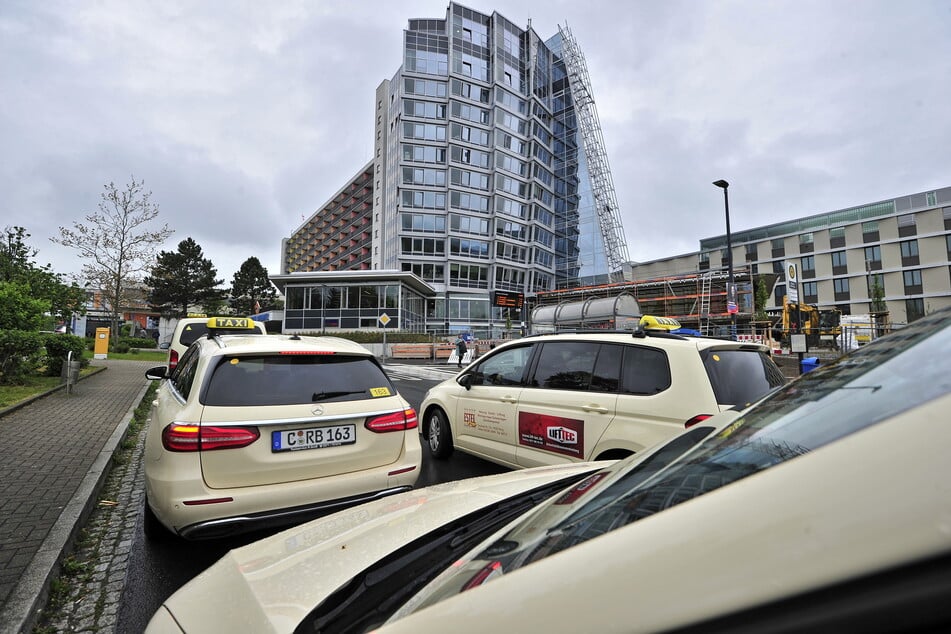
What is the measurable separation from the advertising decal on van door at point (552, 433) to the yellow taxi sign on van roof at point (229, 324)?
8.73 meters

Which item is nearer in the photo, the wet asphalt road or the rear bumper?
the wet asphalt road

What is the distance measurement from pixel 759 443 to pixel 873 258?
229ft

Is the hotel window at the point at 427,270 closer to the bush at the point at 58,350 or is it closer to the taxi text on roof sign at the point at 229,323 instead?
the bush at the point at 58,350

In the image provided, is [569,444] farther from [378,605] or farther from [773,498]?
[773,498]

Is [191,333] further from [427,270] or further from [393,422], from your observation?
[427,270]

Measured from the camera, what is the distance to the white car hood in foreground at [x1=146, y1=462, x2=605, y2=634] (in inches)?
51.2

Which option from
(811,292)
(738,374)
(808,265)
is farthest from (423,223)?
(811,292)

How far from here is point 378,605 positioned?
1142mm

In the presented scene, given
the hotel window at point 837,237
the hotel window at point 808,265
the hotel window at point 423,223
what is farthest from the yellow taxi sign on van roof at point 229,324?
the hotel window at point 837,237

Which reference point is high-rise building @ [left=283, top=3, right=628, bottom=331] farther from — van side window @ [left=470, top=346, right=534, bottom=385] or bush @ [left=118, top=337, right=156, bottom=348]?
van side window @ [left=470, top=346, right=534, bottom=385]

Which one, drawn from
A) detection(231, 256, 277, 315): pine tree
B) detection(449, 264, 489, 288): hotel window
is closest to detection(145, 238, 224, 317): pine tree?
detection(231, 256, 277, 315): pine tree

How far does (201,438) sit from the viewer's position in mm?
3088

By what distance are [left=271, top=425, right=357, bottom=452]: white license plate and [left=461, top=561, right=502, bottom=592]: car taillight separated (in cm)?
268

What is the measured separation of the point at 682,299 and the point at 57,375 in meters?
30.8
